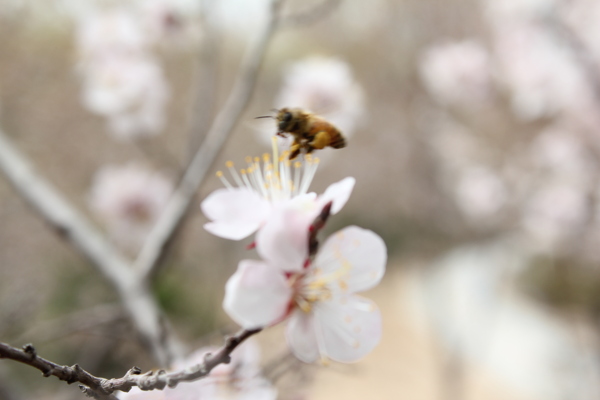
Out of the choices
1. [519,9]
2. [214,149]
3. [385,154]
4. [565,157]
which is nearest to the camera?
[214,149]

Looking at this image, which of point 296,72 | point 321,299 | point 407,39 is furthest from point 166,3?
point 321,299

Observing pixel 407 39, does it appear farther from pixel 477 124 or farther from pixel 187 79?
pixel 187 79

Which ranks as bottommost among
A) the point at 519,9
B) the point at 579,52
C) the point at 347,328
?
the point at 347,328

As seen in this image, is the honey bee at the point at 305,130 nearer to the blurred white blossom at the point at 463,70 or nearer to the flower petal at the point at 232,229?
the flower petal at the point at 232,229

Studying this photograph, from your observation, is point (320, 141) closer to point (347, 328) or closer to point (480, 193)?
point (347, 328)

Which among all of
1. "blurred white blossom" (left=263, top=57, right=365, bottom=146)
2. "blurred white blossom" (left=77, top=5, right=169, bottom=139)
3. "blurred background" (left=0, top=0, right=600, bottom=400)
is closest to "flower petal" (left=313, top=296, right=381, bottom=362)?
"blurred background" (left=0, top=0, right=600, bottom=400)

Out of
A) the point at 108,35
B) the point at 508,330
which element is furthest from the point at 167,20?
the point at 508,330
